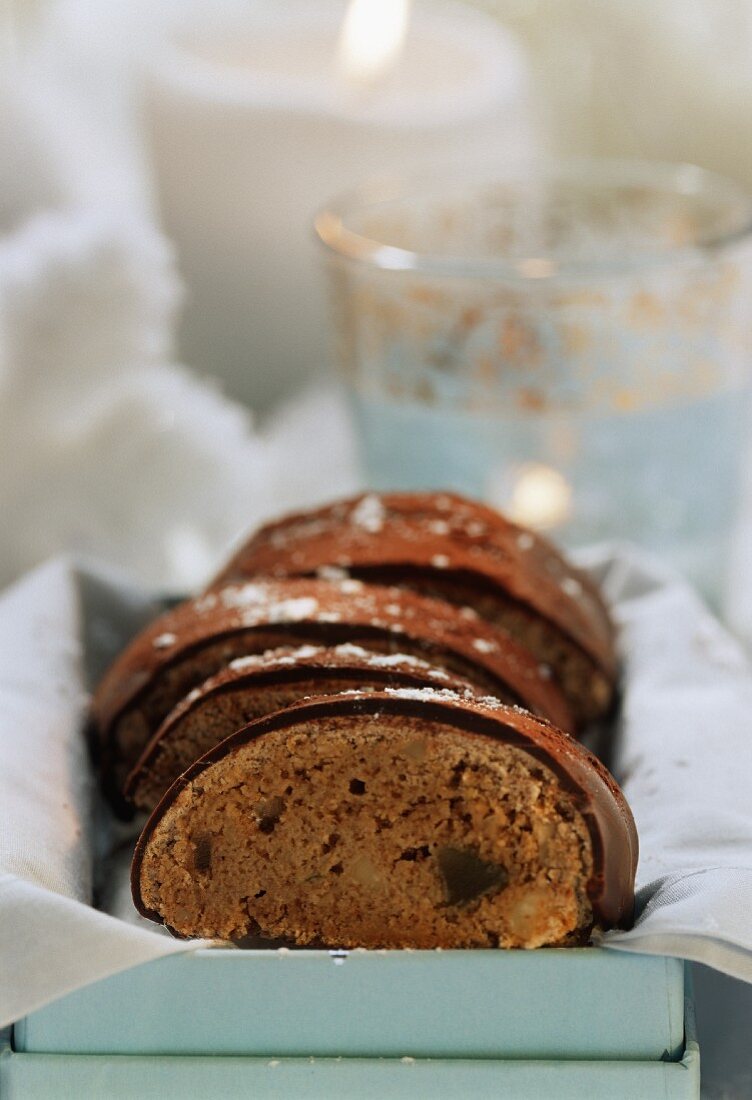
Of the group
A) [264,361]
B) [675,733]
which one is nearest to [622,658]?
[675,733]

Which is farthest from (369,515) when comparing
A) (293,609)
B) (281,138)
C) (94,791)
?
(281,138)

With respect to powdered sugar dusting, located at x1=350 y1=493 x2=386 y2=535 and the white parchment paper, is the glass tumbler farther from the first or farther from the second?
powdered sugar dusting, located at x1=350 y1=493 x2=386 y2=535

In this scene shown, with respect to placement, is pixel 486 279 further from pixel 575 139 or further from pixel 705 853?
pixel 575 139

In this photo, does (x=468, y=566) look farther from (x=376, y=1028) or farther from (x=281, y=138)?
(x=281, y=138)

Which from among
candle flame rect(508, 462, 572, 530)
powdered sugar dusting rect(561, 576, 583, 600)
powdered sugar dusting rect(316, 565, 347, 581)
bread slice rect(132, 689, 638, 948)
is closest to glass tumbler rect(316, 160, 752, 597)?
candle flame rect(508, 462, 572, 530)

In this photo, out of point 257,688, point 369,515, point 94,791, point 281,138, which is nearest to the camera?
point 257,688

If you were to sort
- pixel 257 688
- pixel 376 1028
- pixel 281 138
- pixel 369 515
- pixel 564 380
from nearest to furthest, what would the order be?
1. pixel 376 1028
2. pixel 257 688
3. pixel 369 515
4. pixel 564 380
5. pixel 281 138

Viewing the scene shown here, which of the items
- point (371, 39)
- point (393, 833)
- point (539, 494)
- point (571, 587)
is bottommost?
point (539, 494)
